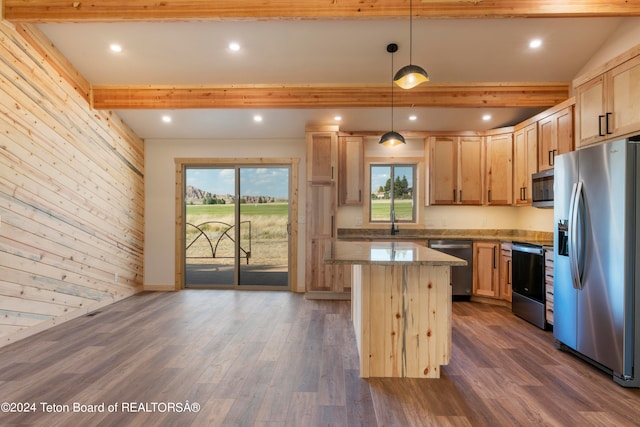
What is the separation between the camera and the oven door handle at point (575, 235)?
9.25 feet

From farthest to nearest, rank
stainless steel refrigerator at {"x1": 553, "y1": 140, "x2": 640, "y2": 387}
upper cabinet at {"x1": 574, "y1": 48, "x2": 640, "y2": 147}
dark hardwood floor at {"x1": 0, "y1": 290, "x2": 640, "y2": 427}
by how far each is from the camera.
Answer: upper cabinet at {"x1": 574, "y1": 48, "x2": 640, "y2": 147}, stainless steel refrigerator at {"x1": 553, "y1": 140, "x2": 640, "y2": 387}, dark hardwood floor at {"x1": 0, "y1": 290, "x2": 640, "y2": 427}

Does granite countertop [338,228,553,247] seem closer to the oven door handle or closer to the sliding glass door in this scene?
the sliding glass door

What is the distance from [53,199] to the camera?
3816 millimetres

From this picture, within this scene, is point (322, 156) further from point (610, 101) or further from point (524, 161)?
point (610, 101)

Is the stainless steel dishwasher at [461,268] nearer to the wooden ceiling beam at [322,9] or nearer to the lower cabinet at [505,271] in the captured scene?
the lower cabinet at [505,271]

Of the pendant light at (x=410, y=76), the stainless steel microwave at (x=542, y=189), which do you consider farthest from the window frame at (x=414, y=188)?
the pendant light at (x=410, y=76)

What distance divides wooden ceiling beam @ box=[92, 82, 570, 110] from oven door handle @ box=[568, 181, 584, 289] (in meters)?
2.02

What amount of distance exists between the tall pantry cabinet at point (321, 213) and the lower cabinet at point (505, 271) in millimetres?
2146

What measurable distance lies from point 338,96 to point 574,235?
305 cm

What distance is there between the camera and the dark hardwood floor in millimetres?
2078

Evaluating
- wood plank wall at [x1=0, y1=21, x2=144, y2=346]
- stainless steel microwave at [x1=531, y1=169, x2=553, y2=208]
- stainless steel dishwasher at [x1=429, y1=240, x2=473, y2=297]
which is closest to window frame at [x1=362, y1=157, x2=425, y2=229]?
stainless steel dishwasher at [x1=429, y1=240, x2=473, y2=297]

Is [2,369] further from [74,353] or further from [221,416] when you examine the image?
[221,416]

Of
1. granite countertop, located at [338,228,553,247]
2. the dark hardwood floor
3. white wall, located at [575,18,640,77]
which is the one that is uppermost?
white wall, located at [575,18,640,77]

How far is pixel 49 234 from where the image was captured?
3.74m
